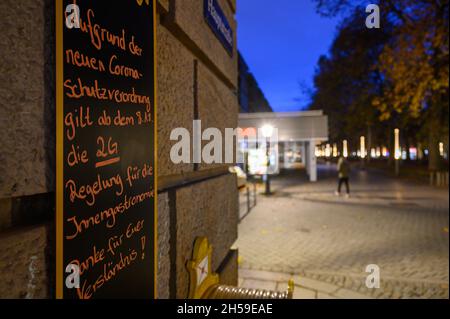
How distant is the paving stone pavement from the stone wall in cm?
218

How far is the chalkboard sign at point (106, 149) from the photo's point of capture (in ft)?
3.66

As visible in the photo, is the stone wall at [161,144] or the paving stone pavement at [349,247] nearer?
the stone wall at [161,144]

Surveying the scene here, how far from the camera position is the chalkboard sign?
1.12 m

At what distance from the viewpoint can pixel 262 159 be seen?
794 inches

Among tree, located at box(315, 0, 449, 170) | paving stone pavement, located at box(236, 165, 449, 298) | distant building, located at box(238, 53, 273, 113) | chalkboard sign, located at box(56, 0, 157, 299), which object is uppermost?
distant building, located at box(238, 53, 273, 113)

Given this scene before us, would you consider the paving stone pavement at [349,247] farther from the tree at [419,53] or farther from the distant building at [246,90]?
the distant building at [246,90]

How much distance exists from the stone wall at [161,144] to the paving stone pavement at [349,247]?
2.18 meters

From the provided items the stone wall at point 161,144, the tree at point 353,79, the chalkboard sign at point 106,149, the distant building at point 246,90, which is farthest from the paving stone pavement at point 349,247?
the distant building at point 246,90

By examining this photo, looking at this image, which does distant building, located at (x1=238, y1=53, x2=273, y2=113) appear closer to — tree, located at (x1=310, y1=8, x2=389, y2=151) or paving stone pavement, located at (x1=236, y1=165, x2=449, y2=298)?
tree, located at (x1=310, y1=8, x2=389, y2=151)

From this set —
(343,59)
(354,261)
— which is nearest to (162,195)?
(354,261)

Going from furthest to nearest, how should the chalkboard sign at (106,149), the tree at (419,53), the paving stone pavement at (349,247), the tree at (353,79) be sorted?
1. the tree at (353,79)
2. the tree at (419,53)
3. the paving stone pavement at (349,247)
4. the chalkboard sign at (106,149)

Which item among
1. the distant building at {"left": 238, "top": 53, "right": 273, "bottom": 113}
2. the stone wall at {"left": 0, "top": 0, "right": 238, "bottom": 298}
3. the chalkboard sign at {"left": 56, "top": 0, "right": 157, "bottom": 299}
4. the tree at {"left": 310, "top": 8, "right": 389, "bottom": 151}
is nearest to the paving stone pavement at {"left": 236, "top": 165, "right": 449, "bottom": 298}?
the stone wall at {"left": 0, "top": 0, "right": 238, "bottom": 298}

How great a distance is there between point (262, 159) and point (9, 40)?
19.4m

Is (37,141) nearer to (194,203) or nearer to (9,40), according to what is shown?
(9,40)
